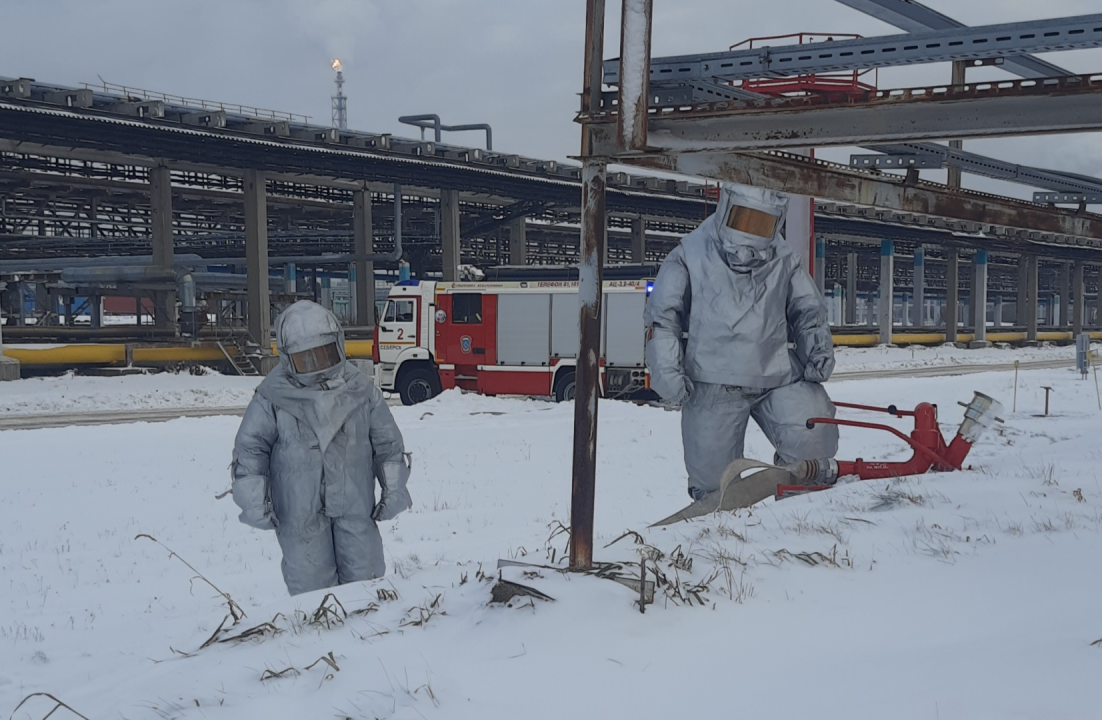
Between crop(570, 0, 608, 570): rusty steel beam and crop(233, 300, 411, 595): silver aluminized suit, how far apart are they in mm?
1352

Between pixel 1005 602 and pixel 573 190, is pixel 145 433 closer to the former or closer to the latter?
pixel 1005 602

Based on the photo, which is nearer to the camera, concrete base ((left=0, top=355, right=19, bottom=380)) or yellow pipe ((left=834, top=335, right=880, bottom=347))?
concrete base ((left=0, top=355, right=19, bottom=380))

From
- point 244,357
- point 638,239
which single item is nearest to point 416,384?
point 244,357

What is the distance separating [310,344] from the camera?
4.50 metres

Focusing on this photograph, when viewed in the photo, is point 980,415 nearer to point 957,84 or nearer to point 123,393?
point 957,84

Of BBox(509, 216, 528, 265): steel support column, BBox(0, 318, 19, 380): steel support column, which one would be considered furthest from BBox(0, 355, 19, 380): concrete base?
BBox(509, 216, 528, 265): steel support column

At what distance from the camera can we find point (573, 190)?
2981cm

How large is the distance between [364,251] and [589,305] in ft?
96.0

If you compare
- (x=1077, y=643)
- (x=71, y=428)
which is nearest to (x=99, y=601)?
(x=1077, y=643)

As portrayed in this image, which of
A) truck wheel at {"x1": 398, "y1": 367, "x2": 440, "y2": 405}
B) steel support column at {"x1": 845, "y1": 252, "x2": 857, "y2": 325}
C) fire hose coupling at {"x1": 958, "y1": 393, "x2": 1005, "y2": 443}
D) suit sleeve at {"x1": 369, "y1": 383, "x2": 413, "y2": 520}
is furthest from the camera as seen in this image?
steel support column at {"x1": 845, "y1": 252, "x2": 857, "y2": 325}

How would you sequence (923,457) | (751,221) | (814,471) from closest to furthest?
(751,221), (814,471), (923,457)

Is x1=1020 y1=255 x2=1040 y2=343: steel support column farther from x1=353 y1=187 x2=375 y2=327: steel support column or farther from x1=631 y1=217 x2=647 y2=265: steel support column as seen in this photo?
x1=353 y1=187 x2=375 y2=327: steel support column

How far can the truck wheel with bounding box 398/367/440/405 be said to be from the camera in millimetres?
17797

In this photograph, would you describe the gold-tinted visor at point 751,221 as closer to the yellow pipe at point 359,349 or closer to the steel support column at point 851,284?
the yellow pipe at point 359,349
